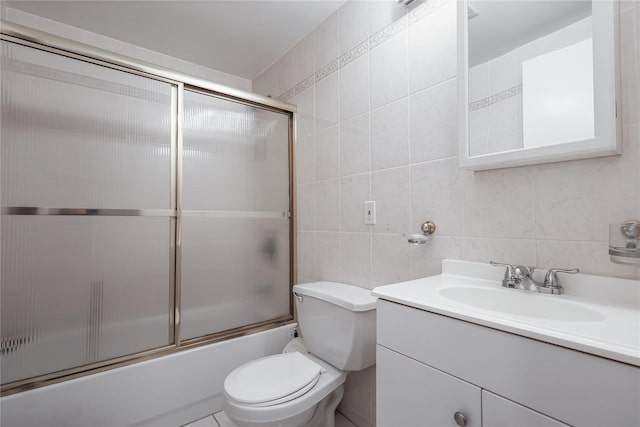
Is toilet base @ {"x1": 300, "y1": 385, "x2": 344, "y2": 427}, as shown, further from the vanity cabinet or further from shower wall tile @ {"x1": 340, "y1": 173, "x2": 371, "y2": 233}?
shower wall tile @ {"x1": 340, "y1": 173, "x2": 371, "y2": 233}

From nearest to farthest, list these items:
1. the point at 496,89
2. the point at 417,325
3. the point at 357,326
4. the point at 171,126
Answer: the point at 417,325 < the point at 496,89 < the point at 357,326 < the point at 171,126

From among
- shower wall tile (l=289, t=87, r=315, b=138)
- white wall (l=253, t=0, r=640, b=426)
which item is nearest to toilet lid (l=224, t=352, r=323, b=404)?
white wall (l=253, t=0, r=640, b=426)

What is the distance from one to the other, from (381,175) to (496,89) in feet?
1.85

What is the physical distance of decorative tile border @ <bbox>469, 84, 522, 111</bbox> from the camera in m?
0.95

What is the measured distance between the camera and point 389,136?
1358 millimetres

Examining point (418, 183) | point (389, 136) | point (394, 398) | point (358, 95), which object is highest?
point (358, 95)

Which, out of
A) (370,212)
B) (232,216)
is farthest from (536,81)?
(232,216)

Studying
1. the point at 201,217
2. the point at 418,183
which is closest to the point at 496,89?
the point at 418,183

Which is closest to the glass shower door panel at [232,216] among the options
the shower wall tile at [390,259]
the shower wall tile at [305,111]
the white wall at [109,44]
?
the shower wall tile at [305,111]

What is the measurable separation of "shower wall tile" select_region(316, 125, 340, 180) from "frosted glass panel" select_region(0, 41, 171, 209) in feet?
2.73

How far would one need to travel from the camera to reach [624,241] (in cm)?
72

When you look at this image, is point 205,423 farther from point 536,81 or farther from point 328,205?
point 536,81

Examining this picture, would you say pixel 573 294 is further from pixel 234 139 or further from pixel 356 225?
pixel 234 139

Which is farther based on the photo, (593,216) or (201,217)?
(201,217)
